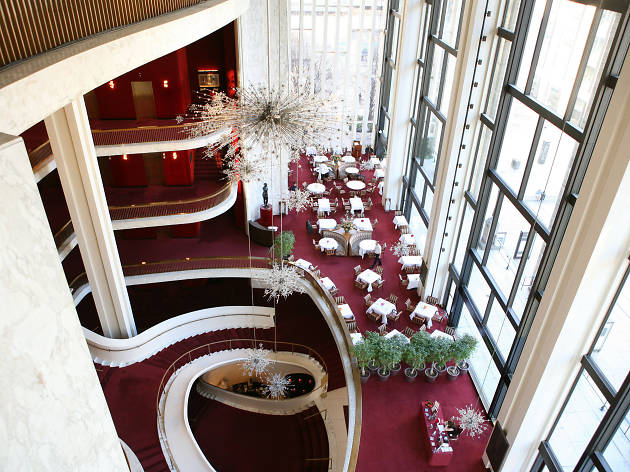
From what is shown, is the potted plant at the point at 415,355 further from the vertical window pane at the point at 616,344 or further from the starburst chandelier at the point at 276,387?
the starburst chandelier at the point at 276,387

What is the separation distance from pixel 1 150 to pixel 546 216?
9.94 metres

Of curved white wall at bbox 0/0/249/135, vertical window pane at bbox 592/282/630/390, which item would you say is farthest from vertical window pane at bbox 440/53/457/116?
vertical window pane at bbox 592/282/630/390

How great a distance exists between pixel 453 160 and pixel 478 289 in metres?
3.73

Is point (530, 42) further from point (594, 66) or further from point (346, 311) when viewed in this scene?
point (346, 311)

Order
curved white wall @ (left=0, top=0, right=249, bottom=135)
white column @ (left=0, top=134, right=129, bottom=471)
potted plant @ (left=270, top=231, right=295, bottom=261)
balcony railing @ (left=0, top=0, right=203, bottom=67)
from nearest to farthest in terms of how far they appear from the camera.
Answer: white column @ (left=0, top=134, right=129, bottom=471)
curved white wall @ (left=0, top=0, right=249, bottom=135)
balcony railing @ (left=0, top=0, right=203, bottom=67)
potted plant @ (left=270, top=231, right=295, bottom=261)

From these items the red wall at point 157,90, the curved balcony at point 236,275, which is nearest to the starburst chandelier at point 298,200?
the curved balcony at point 236,275

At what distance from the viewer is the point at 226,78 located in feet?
56.4

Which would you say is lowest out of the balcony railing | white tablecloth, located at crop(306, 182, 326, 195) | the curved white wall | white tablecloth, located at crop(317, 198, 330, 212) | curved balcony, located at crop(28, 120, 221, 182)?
white tablecloth, located at crop(317, 198, 330, 212)

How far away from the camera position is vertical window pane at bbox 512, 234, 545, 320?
10.3 metres

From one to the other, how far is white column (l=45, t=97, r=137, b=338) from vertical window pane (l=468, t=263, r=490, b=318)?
32.3ft

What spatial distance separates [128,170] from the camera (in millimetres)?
16047

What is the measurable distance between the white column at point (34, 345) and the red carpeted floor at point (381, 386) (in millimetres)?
9111

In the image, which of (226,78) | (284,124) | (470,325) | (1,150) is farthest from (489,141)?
(1,150)

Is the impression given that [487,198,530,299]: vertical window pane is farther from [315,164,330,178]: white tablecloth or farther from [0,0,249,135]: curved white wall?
[315,164,330,178]: white tablecloth
